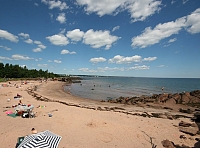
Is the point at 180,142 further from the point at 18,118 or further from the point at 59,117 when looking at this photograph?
the point at 18,118

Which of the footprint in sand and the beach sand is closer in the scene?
the beach sand

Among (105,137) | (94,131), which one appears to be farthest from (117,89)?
(105,137)

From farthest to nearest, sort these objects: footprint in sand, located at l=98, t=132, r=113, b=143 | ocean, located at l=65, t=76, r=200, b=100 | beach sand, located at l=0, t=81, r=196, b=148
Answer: ocean, located at l=65, t=76, r=200, b=100, footprint in sand, located at l=98, t=132, r=113, b=143, beach sand, located at l=0, t=81, r=196, b=148

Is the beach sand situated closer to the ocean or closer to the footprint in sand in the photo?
the footprint in sand

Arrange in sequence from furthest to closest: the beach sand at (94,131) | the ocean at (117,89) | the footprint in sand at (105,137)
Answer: the ocean at (117,89)
the footprint in sand at (105,137)
the beach sand at (94,131)

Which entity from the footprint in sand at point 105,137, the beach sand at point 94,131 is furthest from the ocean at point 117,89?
the footprint in sand at point 105,137

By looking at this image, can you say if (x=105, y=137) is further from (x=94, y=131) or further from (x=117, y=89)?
(x=117, y=89)

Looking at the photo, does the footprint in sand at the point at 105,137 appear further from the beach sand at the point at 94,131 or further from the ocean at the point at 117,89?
the ocean at the point at 117,89

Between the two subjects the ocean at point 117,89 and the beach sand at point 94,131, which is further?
the ocean at point 117,89

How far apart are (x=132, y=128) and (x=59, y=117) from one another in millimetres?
7466

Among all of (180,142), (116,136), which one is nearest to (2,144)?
(116,136)

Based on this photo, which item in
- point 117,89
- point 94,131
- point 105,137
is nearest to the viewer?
point 105,137

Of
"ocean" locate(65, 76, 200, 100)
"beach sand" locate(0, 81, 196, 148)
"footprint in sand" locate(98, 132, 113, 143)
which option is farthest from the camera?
"ocean" locate(65, 76, 200, 100)

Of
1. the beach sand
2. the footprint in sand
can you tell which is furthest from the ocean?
the footprint in sand
